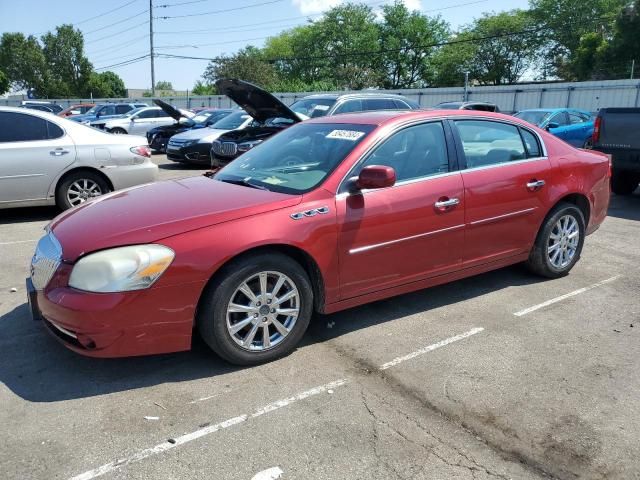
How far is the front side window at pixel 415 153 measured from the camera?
4.08 m

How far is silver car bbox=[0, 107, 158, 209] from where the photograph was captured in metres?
7.27

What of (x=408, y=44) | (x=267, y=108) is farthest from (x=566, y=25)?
(x=267, y=108)

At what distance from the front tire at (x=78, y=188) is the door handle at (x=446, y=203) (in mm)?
5243

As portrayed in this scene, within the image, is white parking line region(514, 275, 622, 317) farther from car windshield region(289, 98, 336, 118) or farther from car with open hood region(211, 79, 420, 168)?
car windshield region(289, 98, 336, 118)

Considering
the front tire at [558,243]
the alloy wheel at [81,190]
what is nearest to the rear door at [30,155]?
the alloy wheel at [81,190]

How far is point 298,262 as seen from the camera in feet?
12.1

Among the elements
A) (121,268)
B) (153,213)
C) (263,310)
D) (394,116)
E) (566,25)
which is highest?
(566,25)

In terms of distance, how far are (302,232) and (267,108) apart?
6825 mm

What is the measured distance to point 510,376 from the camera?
11.3 feet

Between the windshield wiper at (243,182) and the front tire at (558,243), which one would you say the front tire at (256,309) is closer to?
the windshield wiper at (243,182)

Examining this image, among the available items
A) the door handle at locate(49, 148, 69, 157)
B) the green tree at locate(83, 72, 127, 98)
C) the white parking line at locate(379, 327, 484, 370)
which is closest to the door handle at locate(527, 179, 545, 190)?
the white parking line at locate(379, 327, 484, 370)

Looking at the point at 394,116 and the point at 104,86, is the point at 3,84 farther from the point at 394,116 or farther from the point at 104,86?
the point at 394,116

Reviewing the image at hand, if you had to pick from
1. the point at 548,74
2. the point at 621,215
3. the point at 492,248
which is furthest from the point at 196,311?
the point at 548,74

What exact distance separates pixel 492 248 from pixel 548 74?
232 feet
